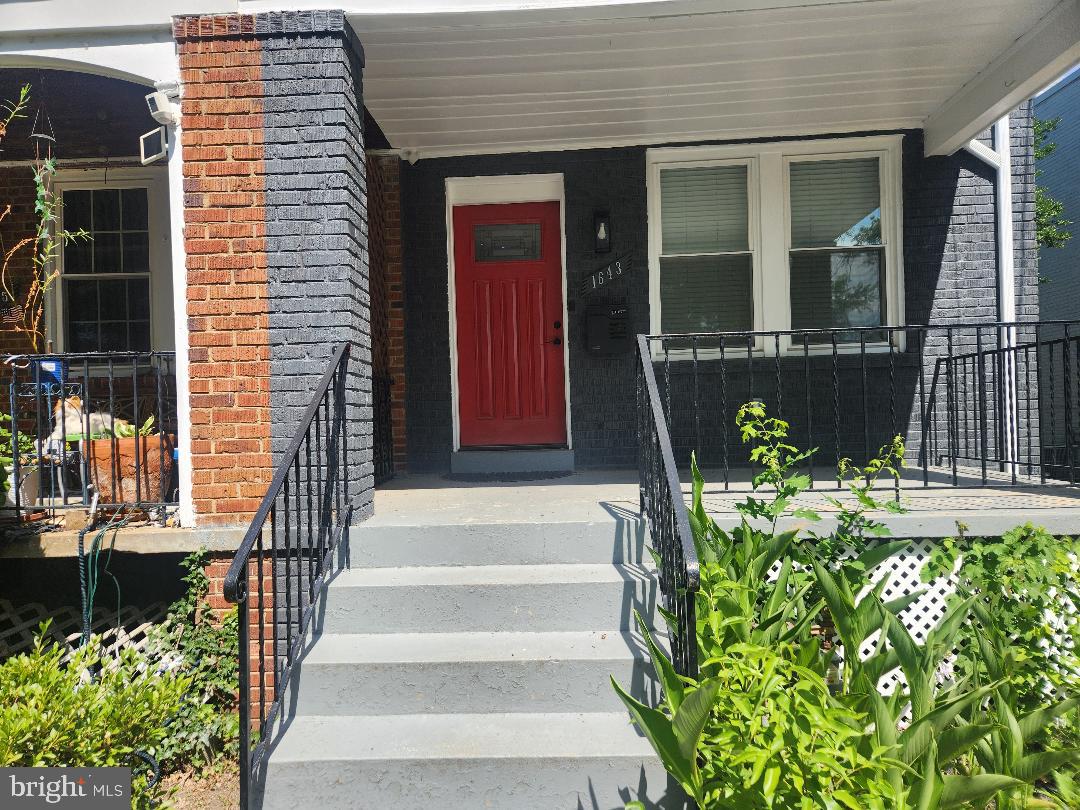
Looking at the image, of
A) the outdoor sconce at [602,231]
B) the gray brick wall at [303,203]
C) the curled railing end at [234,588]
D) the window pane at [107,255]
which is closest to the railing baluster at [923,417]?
the outdoor sconce at [602,231]

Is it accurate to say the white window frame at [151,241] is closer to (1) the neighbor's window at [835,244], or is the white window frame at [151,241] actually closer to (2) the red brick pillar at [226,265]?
(2) the red brick pillar at [226,265]

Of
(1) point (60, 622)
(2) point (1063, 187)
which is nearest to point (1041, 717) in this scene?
(1) point (60, 622)

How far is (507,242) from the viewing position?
5.89 metres

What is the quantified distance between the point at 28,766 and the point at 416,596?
4.72 ft

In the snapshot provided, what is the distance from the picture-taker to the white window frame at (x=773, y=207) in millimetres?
5582

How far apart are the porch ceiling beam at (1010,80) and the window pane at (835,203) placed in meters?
0.49

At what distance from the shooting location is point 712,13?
379 centimetres

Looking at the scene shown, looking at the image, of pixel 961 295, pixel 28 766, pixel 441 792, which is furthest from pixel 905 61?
pixel 28 766

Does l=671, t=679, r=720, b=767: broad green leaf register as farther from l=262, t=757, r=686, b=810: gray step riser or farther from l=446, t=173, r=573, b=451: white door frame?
l=446, t=173, r=573, b=451: white door frame

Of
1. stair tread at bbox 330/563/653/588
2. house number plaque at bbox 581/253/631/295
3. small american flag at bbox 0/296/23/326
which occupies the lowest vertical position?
stair tread at bbox 330/563/653/588

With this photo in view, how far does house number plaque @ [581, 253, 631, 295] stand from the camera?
18.3ft

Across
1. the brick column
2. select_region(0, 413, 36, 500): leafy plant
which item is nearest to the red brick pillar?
the brick column

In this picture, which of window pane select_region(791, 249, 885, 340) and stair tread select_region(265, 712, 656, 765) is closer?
stair tread select_region(265, 712, 656, 765)

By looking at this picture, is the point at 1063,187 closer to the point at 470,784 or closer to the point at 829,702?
the point at 829,702
